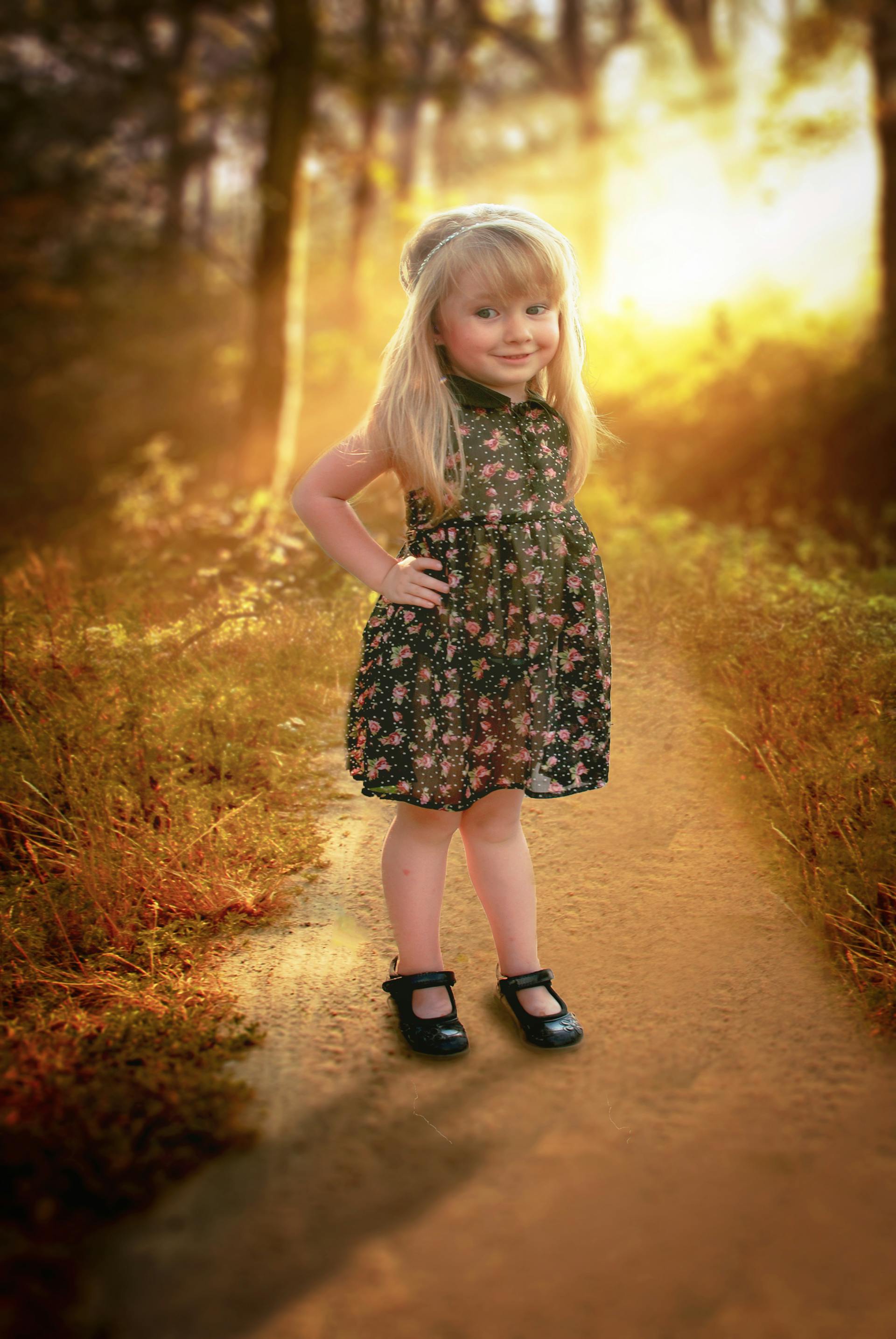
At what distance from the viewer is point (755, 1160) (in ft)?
6.45

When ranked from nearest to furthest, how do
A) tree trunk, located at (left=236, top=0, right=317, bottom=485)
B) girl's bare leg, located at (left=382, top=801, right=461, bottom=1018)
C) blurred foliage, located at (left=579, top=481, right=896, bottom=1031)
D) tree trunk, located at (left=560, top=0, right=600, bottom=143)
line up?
girl's bare leg, located at (left=382, top=801, right=461, bottom=1018)
blurred foliage, located at (left=579, top=481, right=896, bottom=1031)
tree trunk, located at (left=236, top=0, right=317, bottom=485)
tree trunk, located at (left=560, top=0, right=600, bottom=143)

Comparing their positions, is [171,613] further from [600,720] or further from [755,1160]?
[755,1160]

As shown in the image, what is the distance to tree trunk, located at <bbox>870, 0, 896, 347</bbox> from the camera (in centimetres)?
931

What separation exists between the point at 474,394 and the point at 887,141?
9472 mm

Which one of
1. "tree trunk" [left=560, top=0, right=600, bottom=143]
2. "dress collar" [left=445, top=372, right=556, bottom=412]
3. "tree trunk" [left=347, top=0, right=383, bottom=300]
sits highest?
"tree trunk" [left=560, top=0, right=600, bottom=143]

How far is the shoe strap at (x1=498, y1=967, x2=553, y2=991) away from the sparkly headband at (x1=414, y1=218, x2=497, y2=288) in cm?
161

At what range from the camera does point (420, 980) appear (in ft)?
7.99

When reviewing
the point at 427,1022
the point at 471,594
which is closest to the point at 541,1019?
the point at 427,1022

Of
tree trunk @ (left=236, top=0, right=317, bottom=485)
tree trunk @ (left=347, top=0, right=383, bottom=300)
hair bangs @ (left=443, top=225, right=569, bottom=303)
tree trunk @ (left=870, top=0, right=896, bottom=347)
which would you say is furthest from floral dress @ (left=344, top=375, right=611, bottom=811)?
tree trunk @ (left=870, top=0, right=896, bottom=347)

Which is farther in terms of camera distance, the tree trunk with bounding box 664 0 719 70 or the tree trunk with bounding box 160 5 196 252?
the tree trunk with bounding box 160 5 196 252

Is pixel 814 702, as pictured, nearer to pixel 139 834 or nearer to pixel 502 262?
pixel 502 262

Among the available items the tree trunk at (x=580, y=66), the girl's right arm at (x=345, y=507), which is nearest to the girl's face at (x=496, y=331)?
the girl's right arm at (x=345, y=507)

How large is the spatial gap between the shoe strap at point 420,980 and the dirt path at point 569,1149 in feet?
0.32

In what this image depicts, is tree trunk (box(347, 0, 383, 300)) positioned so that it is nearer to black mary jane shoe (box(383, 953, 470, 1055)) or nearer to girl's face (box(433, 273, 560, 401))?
girl's face (box(433, 273, 560, 401))
